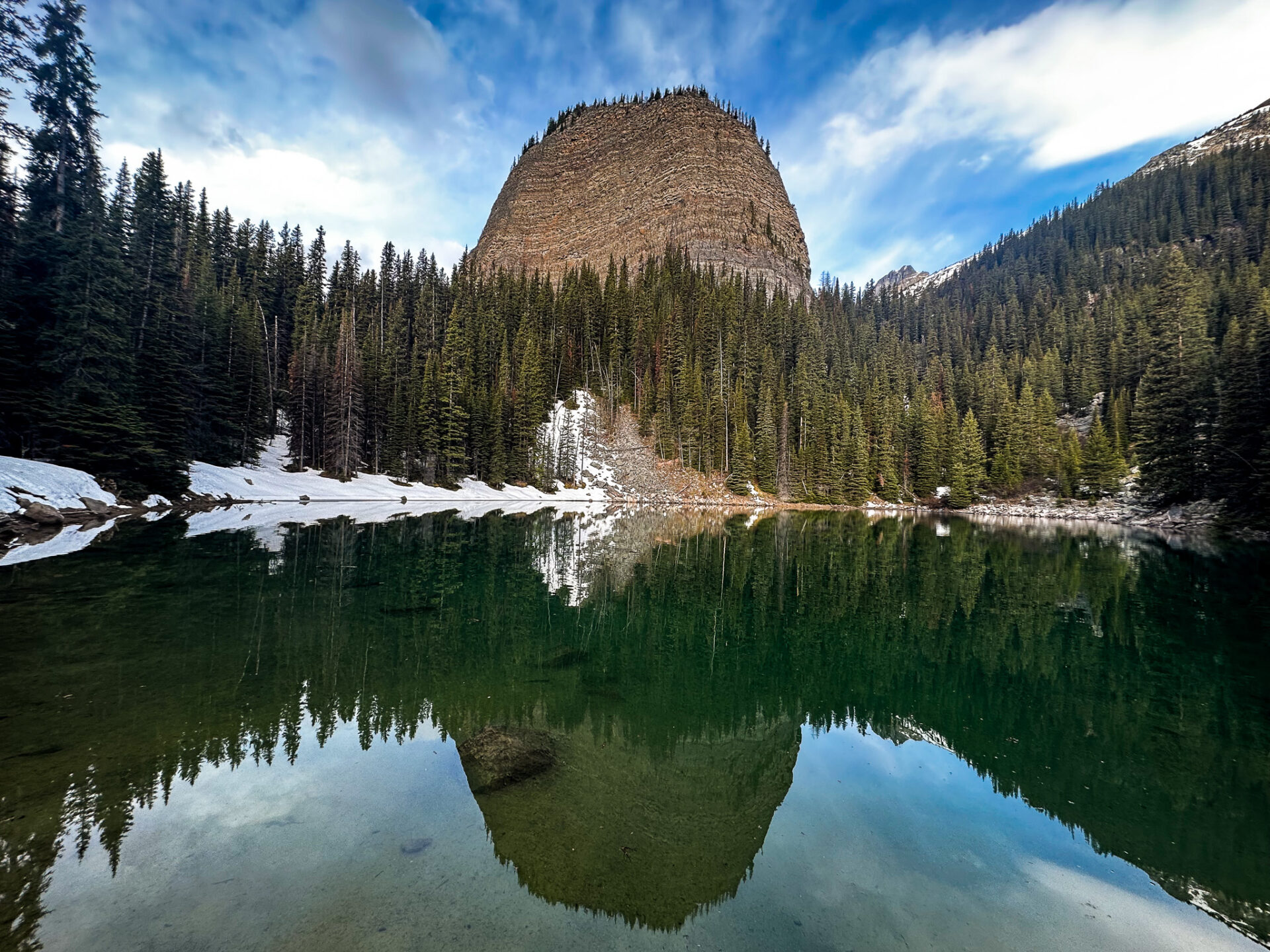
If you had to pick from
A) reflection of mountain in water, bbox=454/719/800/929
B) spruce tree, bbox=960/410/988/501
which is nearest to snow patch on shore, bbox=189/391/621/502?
reflection of mountain in water, bbox=454/719/800/929

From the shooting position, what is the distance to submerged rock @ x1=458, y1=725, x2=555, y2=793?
6.70 m

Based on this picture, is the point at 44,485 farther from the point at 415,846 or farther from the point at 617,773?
the point at 617,773

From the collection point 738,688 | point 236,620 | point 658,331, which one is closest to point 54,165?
point 236,620

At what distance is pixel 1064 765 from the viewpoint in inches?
306

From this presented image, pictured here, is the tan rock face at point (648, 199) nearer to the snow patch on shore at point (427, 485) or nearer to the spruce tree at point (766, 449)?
the spruce tree at point (766, 449)

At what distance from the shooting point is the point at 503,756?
286 inches

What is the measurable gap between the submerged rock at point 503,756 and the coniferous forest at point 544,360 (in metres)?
37.4

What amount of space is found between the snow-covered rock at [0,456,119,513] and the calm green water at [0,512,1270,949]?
1117cm

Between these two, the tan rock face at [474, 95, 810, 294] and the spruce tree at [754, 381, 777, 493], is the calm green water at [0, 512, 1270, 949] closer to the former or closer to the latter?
the spruce tree at [754, 381, 777, 493]

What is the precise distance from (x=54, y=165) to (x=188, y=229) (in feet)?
148

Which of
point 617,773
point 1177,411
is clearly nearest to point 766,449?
point 1177,411

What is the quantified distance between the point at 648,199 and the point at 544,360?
54653 millimetres

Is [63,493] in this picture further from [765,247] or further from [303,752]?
[765,247]

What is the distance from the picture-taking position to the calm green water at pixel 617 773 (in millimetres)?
4508
